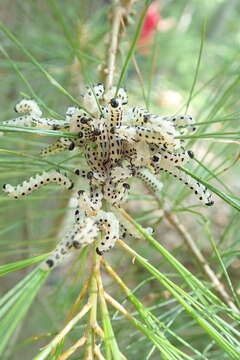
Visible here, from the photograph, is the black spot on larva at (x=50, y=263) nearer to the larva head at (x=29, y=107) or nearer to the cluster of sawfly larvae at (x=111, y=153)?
the cluster of sawfly larvae at (x=111, y=153)

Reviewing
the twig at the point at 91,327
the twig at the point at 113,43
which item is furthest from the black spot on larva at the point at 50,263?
the twig at the point at 113,43

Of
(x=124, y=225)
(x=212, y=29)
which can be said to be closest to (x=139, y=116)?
(x=124, y=225)

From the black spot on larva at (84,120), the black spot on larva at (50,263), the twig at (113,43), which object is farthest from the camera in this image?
the twig at (113,43)

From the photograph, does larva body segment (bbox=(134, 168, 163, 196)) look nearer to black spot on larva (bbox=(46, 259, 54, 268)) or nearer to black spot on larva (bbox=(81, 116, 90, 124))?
black spot on larva (bbox=(81, 116, 90, 124))

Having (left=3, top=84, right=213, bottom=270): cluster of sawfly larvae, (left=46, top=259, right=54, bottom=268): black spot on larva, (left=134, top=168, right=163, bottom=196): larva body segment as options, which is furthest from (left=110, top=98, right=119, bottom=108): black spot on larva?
(left=46, top=259, right=54, bottom=268): black spot on larva

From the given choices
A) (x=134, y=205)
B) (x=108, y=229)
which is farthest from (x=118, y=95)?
(x=134, y=205)
